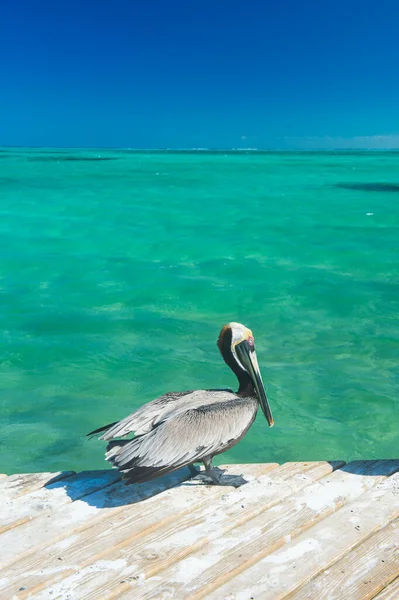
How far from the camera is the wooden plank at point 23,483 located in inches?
125

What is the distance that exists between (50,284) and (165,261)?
8.99 feet

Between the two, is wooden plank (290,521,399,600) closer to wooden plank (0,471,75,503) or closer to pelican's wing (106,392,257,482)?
pelican's wing (106,392,257,482)

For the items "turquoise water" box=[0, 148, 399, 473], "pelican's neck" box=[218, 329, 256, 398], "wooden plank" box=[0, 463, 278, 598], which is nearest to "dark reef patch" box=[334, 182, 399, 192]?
"turquoise water" box=[0, 148, 399, 473]

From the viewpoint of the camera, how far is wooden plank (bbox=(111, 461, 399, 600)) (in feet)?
7.95

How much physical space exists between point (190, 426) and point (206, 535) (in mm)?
548

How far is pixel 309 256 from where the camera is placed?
45.5ft

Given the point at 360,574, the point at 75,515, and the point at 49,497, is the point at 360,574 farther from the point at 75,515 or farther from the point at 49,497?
the point at 49,497

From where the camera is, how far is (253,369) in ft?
11.6

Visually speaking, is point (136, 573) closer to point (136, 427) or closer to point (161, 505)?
point (161, 505)

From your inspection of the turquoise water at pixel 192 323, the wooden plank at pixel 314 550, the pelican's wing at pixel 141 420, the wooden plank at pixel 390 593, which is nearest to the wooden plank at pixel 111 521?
the pelican's wing at pixel 141 420

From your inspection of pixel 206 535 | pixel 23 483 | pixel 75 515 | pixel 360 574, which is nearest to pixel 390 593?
pixel 360 574

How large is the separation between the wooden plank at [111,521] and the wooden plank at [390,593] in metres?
0.92

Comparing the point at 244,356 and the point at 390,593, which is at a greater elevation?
the point at 244,356

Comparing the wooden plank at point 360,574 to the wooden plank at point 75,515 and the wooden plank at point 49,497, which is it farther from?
the wooden plank at point 49,497
